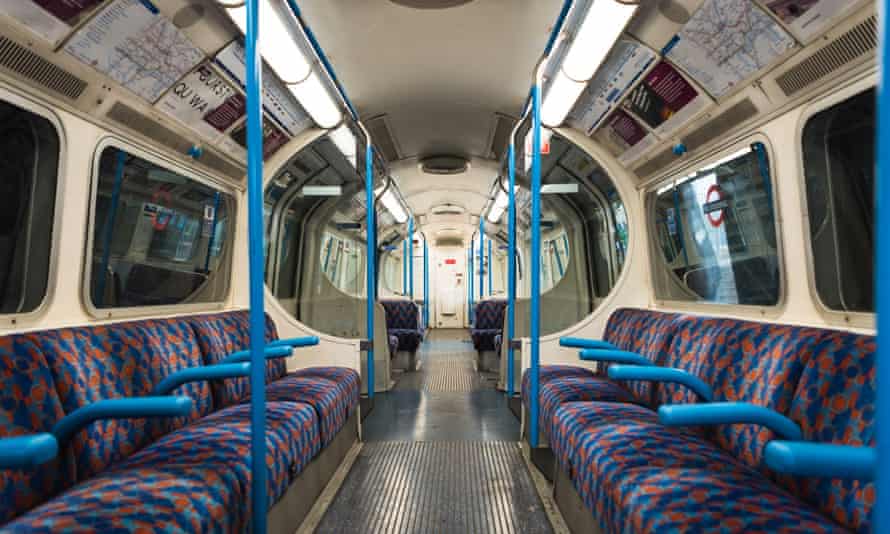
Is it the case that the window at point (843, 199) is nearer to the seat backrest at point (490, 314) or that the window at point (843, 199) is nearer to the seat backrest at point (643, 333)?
the seat backrest at point (643, 333)

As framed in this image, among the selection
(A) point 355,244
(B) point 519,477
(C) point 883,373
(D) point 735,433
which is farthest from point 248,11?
(A) point 355,244

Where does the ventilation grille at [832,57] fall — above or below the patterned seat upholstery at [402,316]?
above

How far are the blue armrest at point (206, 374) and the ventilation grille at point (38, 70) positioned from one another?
1404 millimetres

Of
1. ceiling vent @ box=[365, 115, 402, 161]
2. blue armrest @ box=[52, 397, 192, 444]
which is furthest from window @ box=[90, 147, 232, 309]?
ceiling vent @ box=[365, 115, 402, 161]

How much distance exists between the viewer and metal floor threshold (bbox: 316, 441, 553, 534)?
2686 millimetres

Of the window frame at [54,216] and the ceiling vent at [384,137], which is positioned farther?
the ceiling vent at [384,137]

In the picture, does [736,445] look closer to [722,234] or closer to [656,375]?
[656,375]

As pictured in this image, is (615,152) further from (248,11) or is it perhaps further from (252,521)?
(252,521)

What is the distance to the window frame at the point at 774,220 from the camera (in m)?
2.69

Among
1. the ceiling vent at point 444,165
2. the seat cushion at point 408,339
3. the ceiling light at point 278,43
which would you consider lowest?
the seat cushion at point 408,339

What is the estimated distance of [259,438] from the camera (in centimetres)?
204

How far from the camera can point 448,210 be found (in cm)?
1166

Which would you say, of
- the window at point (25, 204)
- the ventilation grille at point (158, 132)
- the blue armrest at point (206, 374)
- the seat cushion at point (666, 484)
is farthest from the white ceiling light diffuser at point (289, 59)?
the seat cushion at point (666, 484)

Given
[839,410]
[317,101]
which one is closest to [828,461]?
[839,410]
